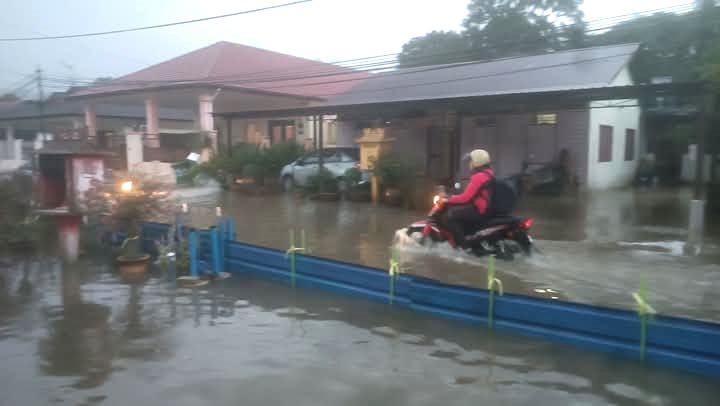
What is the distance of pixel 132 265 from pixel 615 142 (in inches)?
683

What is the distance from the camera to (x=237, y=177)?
64.1 feet

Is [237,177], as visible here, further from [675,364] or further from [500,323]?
[675,364]

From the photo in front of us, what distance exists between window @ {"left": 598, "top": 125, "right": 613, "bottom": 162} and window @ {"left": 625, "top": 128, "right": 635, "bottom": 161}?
73.6 inches

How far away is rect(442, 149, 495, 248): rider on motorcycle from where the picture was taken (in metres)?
7.84

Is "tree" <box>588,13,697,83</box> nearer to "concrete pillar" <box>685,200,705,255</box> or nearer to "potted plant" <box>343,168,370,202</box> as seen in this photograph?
"potted plant" <box>343,168,370,202</box>

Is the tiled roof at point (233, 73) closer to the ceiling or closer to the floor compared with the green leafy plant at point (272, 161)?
closer to the ceiling

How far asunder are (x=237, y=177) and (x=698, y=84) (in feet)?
45.4

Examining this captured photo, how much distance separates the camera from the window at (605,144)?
19047 mm

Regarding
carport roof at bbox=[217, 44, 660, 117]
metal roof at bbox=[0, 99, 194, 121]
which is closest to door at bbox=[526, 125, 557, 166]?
carport roof at bbox=[217, 44, 660, 117]

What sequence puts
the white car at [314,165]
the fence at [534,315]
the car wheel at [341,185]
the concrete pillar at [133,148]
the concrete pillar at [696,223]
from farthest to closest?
the concrete pillar at [133,148] < the white car at [314,165] < the car wheel at [341,185] < the concrete pillar at [696,223] < the fence at [534,315]

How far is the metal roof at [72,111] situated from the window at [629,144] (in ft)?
87.5

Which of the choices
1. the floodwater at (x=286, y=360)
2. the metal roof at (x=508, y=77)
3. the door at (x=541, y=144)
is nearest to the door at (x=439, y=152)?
the metal roof at (x=508, y=77)

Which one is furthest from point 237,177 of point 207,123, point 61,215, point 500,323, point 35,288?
point 500,323

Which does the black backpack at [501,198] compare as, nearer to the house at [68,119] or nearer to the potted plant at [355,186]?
the potted plant at [355,186]
